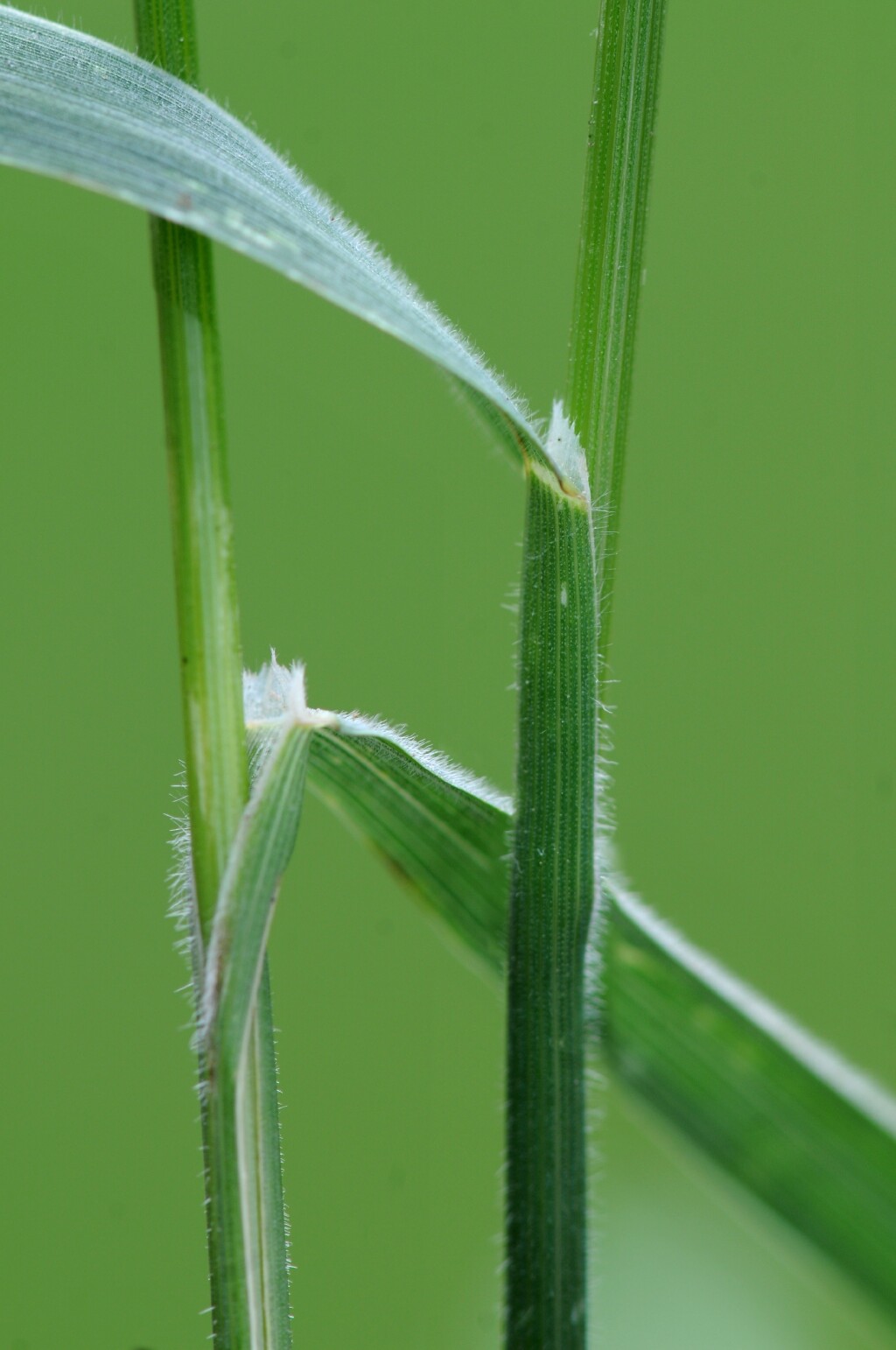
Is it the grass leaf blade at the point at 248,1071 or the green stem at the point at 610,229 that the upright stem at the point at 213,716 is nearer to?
the grass leaf blade at the point at 248,1071

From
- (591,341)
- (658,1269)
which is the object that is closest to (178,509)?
(591,341)

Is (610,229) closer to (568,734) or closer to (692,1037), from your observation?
(568,734)

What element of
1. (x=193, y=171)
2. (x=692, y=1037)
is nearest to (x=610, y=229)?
(x=193, y=171)

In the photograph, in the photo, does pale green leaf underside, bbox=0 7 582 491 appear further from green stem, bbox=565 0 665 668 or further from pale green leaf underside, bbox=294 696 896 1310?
pale green leaf underside, bbox=294 696 896 1310

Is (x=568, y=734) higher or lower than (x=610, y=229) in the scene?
lower

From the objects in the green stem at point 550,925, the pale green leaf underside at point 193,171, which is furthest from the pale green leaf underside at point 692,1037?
the pale green leaf underside at point 193,171
